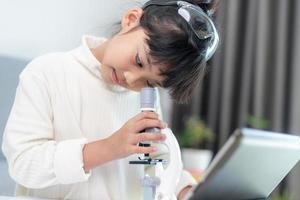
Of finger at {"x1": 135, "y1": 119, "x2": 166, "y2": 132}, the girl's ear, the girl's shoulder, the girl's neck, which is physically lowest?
finger at {"x1": 135, "y1": 119, "x2": 166, "y2": 132}

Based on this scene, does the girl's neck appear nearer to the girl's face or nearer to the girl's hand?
the girl's face

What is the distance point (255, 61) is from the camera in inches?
83.6

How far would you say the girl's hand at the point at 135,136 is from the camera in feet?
2.17

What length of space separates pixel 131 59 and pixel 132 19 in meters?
0.12

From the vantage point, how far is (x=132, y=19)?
2.95 feet

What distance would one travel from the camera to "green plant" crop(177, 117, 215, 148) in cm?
214

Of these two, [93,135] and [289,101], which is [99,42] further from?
[289,101]

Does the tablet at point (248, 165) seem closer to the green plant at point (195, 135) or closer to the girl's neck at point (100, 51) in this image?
the girl's neck at point (100, 51)

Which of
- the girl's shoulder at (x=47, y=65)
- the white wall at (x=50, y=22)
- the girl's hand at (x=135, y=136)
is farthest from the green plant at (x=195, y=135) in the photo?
the girl's hand at (x=135, y=136)

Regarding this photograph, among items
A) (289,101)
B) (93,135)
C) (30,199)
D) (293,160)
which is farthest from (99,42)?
(289,101)

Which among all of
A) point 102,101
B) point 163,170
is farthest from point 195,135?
point 163,170

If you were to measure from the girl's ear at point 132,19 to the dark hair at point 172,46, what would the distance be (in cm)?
2

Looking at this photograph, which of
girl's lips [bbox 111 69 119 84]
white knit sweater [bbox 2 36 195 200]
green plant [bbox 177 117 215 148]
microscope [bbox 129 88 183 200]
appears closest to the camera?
microscope [bbox 129 88 183 200]

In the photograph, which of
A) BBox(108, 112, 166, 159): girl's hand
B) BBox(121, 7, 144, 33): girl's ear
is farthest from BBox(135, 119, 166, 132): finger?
BBox(121, 7, 144, 33): girl's ear
